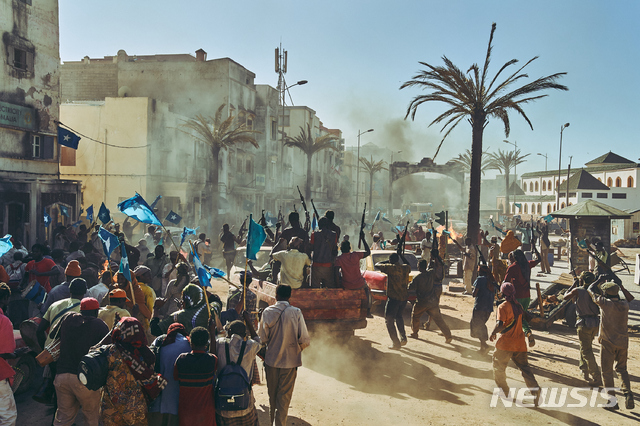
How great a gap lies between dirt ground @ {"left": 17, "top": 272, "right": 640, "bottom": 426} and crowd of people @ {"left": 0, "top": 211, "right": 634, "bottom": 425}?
0.44 meters

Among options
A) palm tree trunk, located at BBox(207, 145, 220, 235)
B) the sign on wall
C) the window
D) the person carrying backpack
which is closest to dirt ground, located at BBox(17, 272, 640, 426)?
the person carrying backpack

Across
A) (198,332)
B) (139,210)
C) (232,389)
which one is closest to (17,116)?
(139,210)

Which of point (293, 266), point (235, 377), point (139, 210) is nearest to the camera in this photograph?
point (235, 377)

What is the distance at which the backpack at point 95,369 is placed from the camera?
4.12 meters

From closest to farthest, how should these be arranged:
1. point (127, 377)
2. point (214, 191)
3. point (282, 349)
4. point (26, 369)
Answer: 1. point (127, 377)
2. point (282, 349)
3. point (26, 369)
4. point (214, 191)

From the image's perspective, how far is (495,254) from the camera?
15781 millimetres

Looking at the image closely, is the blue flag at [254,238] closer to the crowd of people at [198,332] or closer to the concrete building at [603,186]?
the crowd of people at [198,332]

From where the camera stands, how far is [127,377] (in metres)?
4.26

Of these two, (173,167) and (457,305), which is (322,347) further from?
(173,167)

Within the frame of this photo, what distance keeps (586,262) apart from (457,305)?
847 centimetres

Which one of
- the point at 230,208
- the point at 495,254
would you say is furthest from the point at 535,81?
the point at 230,208

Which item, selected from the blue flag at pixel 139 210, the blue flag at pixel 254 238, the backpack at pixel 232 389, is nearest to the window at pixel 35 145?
the blue flag at pixel 139 210

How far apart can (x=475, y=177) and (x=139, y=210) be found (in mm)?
12687

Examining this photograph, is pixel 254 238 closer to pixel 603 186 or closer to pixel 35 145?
pixel 35 145
